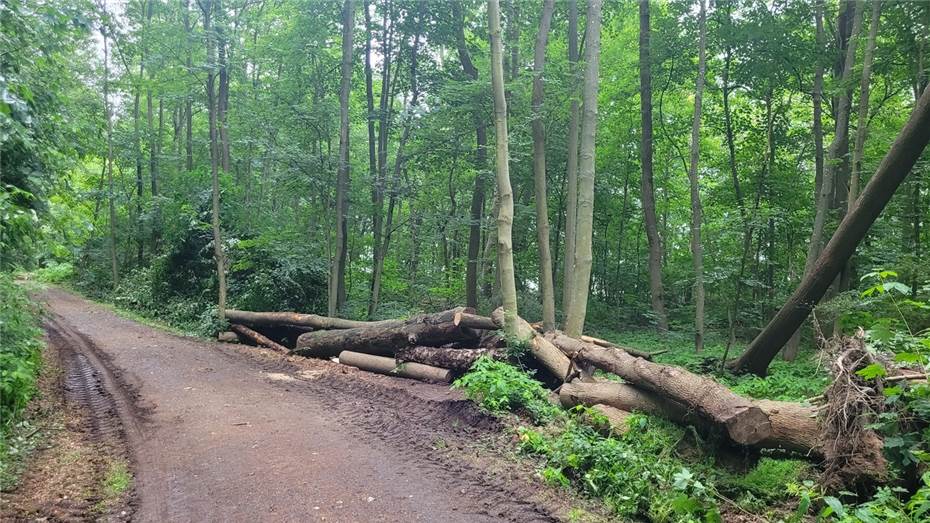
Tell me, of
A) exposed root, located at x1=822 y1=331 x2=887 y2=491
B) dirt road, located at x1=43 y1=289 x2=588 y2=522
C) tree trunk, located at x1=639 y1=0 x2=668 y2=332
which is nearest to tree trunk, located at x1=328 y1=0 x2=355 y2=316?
dirt road, located at x1=43 y1=289 x2=588 y2=522

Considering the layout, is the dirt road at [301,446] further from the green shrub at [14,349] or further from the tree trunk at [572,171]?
the tree trunk at [572,171]

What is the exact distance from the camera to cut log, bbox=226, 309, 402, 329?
Result: 12.6 m

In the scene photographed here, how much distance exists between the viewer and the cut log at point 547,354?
8305mm

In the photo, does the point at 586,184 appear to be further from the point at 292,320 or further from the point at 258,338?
the point at 258,338

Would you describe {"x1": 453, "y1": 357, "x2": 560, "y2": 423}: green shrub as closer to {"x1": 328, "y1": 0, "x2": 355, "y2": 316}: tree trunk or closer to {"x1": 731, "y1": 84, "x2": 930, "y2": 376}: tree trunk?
{"x1": 731, "y1": 84, "x2": 930, "y2": 376}: tree trunk

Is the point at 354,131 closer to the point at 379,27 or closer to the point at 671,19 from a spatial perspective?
the point at 379,27

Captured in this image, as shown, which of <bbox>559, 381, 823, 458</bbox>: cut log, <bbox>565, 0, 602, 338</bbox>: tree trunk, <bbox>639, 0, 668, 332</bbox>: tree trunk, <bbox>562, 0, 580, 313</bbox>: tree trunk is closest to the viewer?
<bbox>559, 381, 823, 458</bbox>: cut log

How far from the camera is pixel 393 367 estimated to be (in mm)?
10172

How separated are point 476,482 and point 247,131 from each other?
16.7m

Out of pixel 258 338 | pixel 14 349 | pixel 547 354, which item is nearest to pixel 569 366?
pixel 547 354

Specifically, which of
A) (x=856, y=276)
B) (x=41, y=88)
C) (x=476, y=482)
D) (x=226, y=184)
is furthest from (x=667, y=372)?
(x=226, y=184)

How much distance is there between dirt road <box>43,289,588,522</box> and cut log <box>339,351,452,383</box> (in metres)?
0.26

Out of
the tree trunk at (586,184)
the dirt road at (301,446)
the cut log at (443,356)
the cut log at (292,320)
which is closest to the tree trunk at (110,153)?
the cut log at (292,320)

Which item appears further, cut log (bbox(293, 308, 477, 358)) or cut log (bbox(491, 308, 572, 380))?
cut log (bbox(293, 308, 477, 358))
